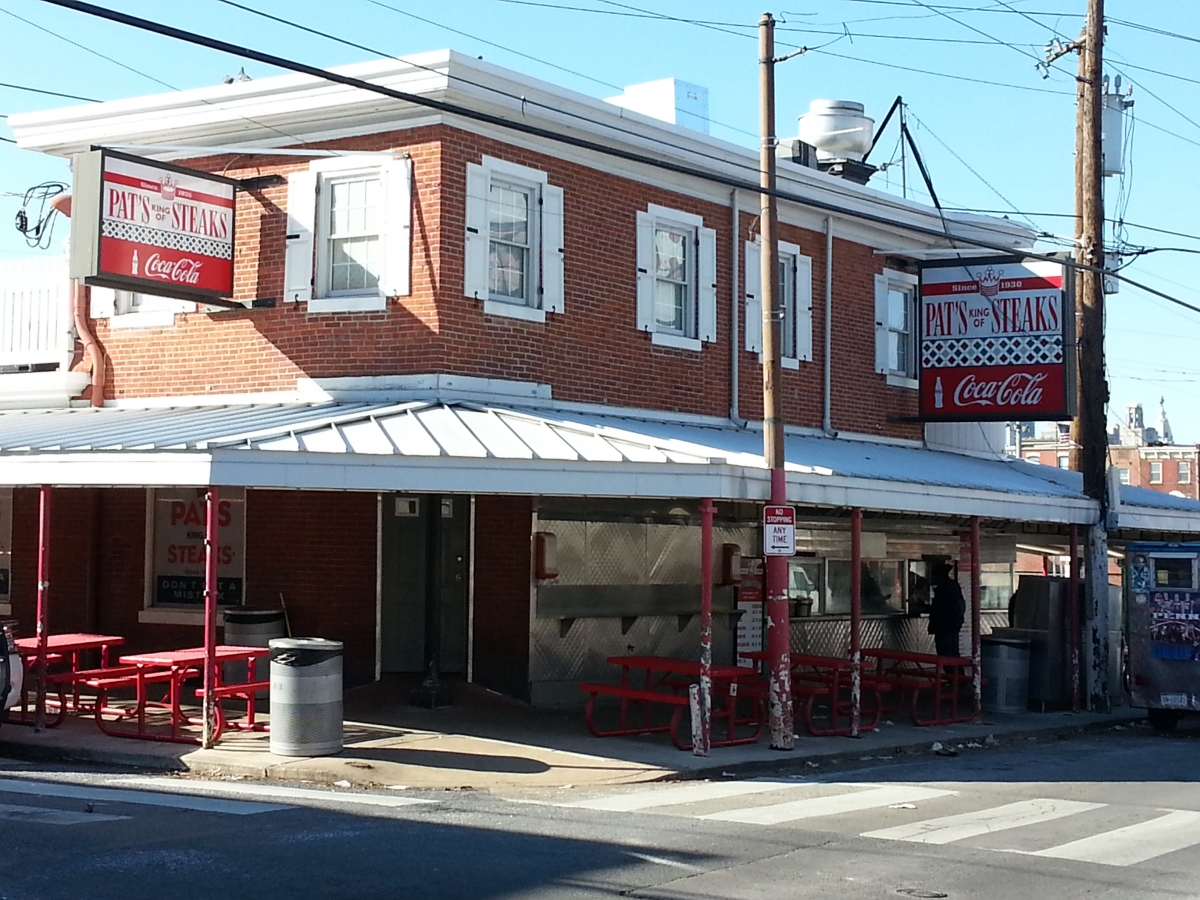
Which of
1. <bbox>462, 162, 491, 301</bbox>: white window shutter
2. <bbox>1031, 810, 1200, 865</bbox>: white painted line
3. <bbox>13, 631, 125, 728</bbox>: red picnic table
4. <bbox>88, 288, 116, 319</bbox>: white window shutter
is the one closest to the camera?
<bbox>1031, 810, 1200, 865</bbox>: white painted line

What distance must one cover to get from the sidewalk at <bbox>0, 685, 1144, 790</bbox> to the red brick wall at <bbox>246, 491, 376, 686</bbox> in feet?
2.62

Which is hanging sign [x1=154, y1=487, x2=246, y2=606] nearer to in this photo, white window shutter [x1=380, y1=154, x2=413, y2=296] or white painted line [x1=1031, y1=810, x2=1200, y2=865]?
white window shutter [x1=380, y1=154, x2=413, y2=296]

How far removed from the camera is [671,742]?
14883 mm

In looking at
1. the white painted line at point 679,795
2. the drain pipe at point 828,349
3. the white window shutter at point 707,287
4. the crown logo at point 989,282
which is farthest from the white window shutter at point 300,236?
the crown logo at point 989,282

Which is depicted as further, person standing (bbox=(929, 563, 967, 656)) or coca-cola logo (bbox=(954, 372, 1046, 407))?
person standing (bbox=(929, 563, 967, 656))

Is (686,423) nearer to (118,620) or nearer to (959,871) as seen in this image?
(118,620)

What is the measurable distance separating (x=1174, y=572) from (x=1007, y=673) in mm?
2562

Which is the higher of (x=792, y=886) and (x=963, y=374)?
(x=963, y=374)

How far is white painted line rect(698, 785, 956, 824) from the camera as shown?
10.9 metres

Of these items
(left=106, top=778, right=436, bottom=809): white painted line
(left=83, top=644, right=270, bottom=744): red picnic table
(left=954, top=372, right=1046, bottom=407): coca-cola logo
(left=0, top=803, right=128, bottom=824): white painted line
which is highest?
(left=954, top=372, right=1046, bottom=407): coca-cola logo

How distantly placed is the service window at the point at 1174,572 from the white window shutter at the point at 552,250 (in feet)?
28.3

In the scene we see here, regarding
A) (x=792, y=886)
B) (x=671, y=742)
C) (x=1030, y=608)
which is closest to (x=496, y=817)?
(x=792, y=886)

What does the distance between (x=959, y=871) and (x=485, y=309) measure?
913 cm

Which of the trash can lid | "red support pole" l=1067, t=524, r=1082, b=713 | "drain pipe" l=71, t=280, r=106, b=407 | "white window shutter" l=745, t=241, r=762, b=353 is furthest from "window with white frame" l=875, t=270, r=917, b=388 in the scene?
the trash can lid
